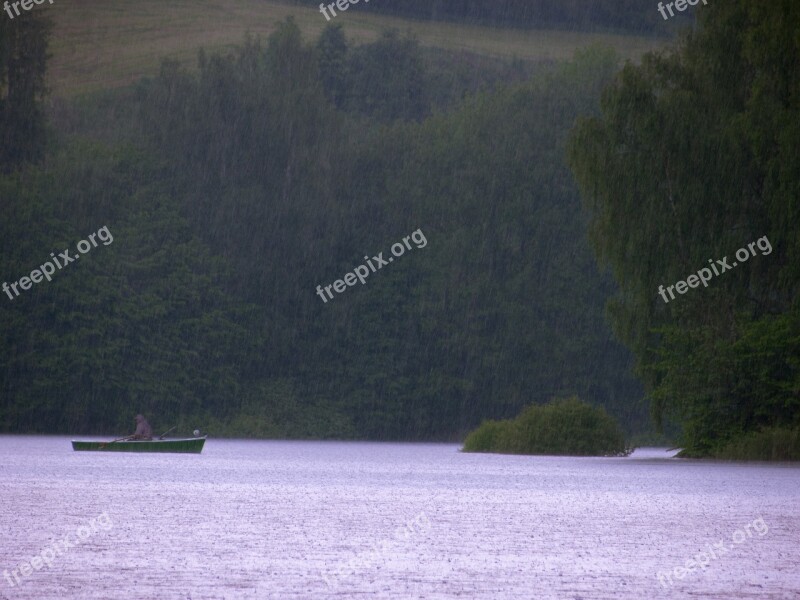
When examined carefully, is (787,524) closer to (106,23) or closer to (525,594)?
(525,594)

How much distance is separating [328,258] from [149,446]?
106 feet

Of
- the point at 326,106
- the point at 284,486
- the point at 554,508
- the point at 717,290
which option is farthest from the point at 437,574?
the point at 326,106

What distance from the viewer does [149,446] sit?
1895 inches

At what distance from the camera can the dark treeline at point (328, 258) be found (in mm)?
Answer: 76000

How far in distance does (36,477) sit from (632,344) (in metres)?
19.0

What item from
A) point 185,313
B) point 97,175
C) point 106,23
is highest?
point 106,23

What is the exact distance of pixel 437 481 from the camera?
32.0 metres

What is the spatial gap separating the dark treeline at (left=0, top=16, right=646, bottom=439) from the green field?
106ft

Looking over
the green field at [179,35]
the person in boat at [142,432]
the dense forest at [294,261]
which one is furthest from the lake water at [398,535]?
the green field at [179,35]

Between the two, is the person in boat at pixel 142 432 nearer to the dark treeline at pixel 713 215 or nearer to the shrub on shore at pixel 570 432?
the shrub on shore at pixel 570 432

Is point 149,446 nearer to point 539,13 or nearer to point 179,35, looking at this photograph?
point 179,35

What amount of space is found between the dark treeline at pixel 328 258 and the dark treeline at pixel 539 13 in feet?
99.6

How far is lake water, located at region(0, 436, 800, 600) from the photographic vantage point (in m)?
13.6

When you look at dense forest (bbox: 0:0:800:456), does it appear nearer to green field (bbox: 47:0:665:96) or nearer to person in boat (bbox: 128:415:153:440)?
person in boat (bbox: 128:415:153:440)
